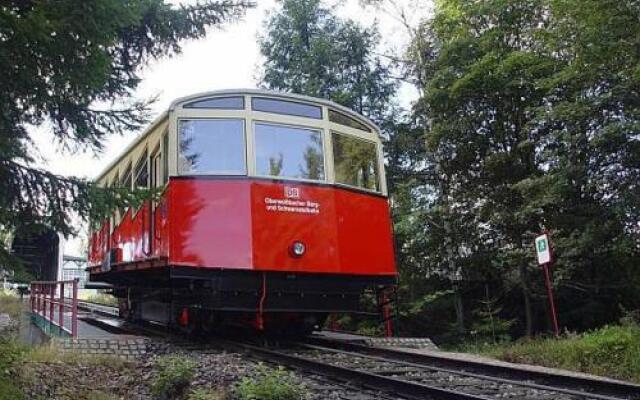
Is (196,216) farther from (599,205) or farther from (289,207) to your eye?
(599,205)

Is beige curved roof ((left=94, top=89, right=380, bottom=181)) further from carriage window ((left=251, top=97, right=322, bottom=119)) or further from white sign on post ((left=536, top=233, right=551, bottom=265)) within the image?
white sign on post ((left=536, top=233, right=551, bottom=265))

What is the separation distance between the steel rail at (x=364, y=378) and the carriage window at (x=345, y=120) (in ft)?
11.1

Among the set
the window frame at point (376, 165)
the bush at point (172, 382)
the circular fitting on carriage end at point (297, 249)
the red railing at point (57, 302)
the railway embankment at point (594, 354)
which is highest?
the window frame at point (376, 165)

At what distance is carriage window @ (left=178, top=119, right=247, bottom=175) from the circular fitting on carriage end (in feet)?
3.76

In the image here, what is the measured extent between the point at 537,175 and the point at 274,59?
9117 mm

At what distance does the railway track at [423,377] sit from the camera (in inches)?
199

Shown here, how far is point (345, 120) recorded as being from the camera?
932cm

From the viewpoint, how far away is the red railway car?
25.5ft

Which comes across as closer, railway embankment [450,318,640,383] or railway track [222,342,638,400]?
railway track [222,342,638,400]

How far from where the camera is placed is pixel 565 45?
41.2 ft

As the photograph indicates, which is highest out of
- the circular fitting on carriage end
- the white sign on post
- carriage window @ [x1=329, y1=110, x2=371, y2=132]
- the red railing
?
carriage window @ [x1=329, y1=110, x2=371, y2=132]

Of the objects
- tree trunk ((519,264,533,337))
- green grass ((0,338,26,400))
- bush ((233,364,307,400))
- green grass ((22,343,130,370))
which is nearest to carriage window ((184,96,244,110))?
green grass ((22,343,130,370))

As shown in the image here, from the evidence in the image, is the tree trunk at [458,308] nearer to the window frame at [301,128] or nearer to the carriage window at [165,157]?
the window frame at [301,128]

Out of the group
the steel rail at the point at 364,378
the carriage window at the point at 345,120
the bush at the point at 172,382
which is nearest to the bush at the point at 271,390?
the bush at the point at 172,382
